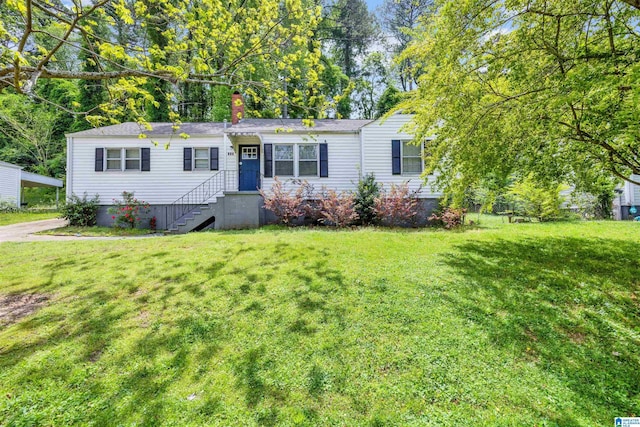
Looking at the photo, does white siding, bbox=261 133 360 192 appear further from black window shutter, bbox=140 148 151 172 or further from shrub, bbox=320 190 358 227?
black window shutter, bbox=140 148 151 172

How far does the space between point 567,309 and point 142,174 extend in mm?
14362

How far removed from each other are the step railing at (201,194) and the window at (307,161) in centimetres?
301

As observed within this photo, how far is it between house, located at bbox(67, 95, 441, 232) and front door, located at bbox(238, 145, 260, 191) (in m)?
0.04

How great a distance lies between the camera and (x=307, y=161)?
11.9 metres

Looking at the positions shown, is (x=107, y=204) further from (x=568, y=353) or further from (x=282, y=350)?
(x=568, y=353)

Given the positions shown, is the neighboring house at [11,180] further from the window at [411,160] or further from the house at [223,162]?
the window at [411,160]

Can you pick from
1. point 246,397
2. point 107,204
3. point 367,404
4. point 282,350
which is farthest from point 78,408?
point 107,204

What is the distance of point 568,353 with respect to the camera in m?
3.02

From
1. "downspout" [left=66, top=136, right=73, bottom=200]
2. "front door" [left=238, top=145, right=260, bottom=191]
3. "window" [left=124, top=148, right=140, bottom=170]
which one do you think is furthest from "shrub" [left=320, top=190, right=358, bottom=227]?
"downspout" [left=66, top=136, right=73, bottom=200]

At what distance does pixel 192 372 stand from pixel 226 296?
1557 mm

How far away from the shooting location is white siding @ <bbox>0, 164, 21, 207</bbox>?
17.3 metres

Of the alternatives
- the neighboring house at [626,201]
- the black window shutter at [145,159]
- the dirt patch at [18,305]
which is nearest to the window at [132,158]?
the black window shutter at [145,159]

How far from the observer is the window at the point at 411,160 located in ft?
37.8

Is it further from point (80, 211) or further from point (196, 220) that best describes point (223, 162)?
point (80, 211)
